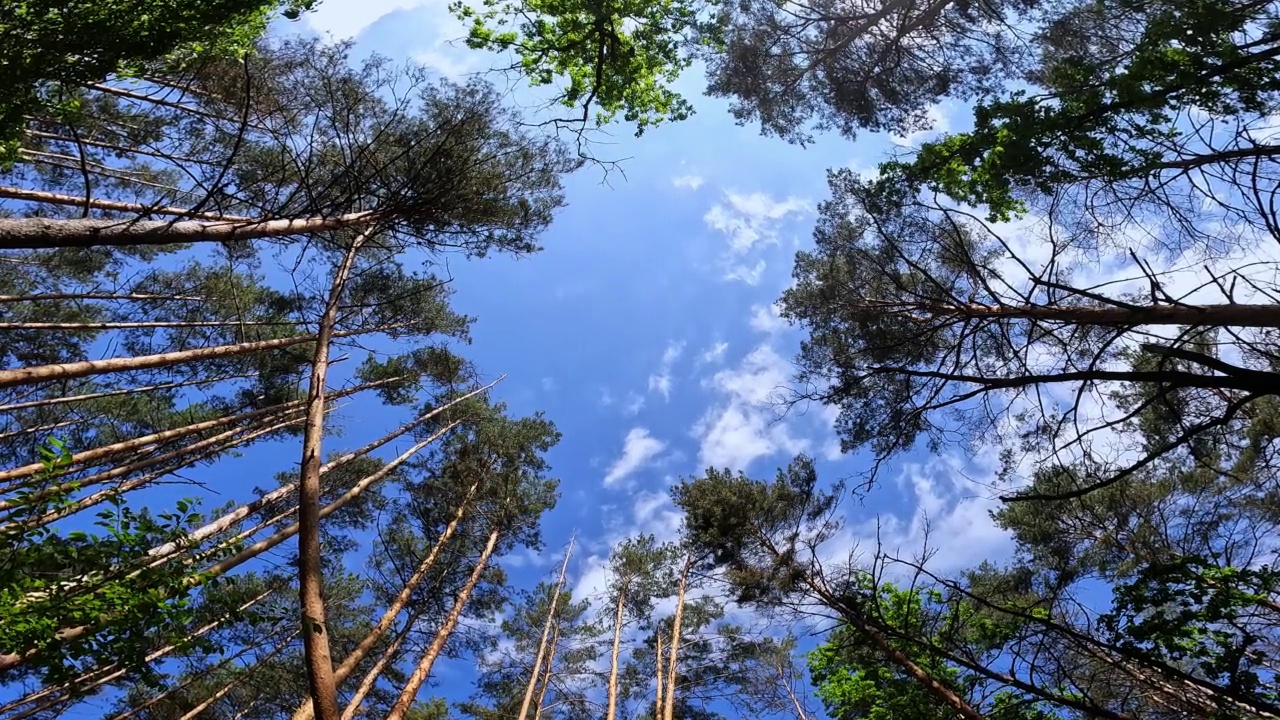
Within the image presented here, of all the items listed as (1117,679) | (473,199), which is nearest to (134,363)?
(473,199)

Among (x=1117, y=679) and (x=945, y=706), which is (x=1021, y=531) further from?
(x=945, y=706)

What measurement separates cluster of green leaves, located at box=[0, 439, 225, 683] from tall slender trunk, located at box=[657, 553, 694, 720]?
9.83m

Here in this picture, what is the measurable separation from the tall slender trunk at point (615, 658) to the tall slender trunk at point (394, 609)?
4.71m

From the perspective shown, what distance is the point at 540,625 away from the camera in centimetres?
1598

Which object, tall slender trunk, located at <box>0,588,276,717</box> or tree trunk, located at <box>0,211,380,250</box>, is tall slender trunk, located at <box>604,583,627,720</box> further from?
tree trunk, located at <box>0,211,380,250</box>

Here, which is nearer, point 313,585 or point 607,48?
point 313,585

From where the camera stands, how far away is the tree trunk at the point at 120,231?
12.5ft

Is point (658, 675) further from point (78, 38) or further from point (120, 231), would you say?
point (78, 38)

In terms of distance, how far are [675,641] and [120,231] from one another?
12.0m

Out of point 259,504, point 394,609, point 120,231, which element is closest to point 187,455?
point 259,504

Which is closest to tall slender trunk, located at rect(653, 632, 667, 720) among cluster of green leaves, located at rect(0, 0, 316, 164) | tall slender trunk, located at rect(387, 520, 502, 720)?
tall slender trunk, located at rect(387, 520, 502, 720)

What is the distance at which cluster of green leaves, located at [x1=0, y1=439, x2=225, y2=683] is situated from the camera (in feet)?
10.5

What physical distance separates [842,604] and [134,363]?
9847 millimetres

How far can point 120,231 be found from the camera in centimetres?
429
